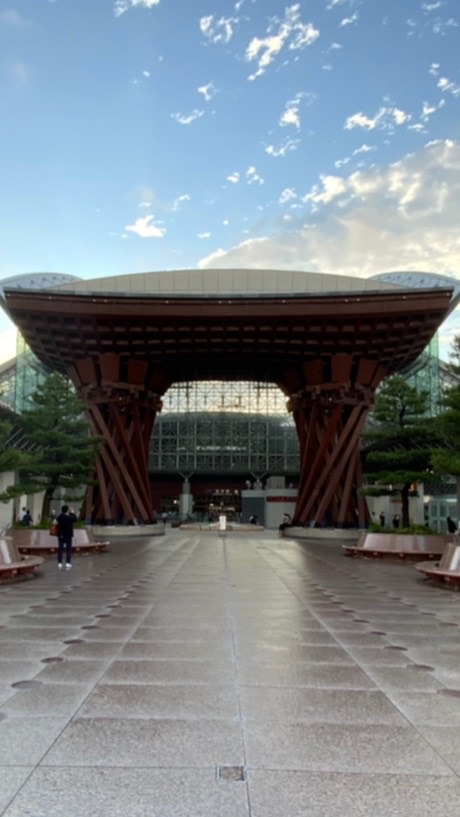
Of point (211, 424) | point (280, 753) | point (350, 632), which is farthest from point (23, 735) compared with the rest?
point (211, 424)

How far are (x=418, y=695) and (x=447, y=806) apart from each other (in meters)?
1.91

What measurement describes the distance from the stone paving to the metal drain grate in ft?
0.03

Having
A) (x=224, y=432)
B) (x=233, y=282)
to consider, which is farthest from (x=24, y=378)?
(x=224, y=432)

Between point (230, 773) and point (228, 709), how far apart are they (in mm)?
1066

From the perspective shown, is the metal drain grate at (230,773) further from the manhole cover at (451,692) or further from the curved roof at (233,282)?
the curved roof at (233,282)

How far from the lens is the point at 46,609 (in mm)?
8766

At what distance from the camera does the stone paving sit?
309cm

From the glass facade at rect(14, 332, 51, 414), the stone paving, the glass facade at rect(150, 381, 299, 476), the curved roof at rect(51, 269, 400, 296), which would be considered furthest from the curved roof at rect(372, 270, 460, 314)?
the stone paving

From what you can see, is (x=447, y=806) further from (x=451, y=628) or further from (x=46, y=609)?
(x=46, y=609)

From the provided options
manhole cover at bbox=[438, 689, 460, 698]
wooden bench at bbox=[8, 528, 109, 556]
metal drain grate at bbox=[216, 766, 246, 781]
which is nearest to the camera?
metal drain grate at bbox=[216, 766, 246, 781]

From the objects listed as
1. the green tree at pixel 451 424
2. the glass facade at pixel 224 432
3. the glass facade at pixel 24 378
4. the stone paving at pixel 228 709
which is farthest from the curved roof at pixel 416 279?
the stone paving at pixel 228 709

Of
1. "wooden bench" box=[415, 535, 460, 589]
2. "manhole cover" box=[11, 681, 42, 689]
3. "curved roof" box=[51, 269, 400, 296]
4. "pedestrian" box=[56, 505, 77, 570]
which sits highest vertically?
"curved roof" box=[51, 269, 400, 296]

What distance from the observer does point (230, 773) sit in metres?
3.34

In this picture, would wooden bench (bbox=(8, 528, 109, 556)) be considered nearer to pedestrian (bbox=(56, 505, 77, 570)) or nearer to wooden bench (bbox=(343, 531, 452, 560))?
pedestrian (bbox=(56, 505, 77, 570))
